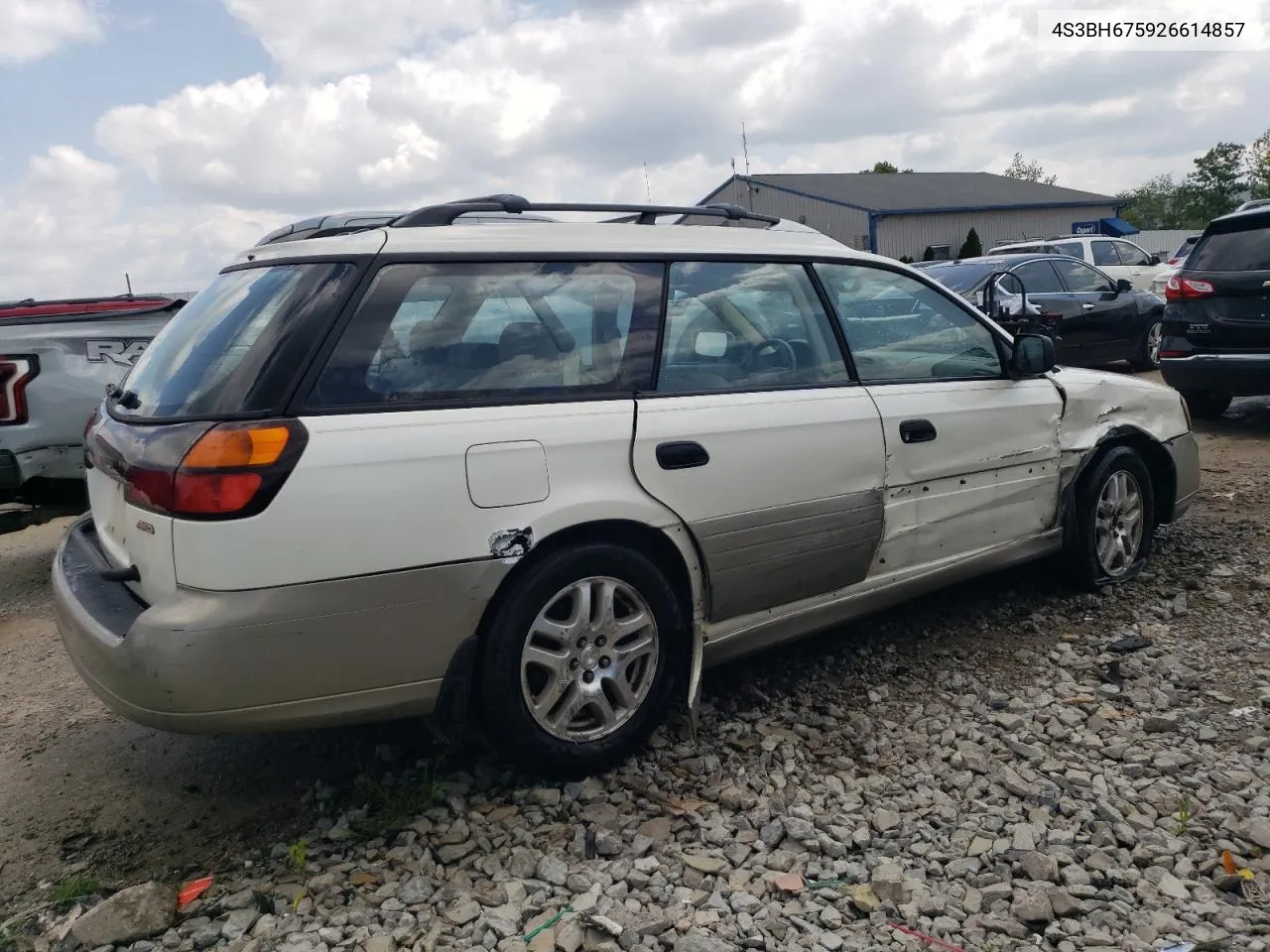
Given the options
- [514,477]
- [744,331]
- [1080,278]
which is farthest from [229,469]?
[1080,278]

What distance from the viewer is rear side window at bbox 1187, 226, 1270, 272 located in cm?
797

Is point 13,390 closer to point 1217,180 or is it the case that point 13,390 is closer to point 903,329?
point 903,329

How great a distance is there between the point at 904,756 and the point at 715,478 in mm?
1107

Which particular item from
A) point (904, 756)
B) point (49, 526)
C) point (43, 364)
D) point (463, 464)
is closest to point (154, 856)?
point (463, 464)

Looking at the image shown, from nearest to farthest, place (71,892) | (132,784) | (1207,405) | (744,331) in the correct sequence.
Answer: (71,892), (132,784), (744,331), (1207,405)

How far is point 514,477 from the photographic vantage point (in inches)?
118

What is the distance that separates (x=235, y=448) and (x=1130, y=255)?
1736cm

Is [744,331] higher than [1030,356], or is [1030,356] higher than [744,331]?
[744,331]

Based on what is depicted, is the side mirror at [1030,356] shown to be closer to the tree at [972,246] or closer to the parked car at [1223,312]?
the parked car at [1223,312]

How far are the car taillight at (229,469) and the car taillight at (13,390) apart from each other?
3.36 metres

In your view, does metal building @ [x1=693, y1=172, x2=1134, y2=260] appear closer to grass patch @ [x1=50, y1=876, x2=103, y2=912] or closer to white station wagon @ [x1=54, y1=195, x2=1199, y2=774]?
white station wagon @ [x1=54, y1=195, x2=1199, y2=774]

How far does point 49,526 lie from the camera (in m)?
7.88

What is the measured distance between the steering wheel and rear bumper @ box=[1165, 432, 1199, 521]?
237 cm

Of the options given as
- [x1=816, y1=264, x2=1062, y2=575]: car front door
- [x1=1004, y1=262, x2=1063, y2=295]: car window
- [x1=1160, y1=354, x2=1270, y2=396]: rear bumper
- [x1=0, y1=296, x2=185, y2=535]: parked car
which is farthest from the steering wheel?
[x1=1004, y1=262, x2=1063, y2=295]: car window
